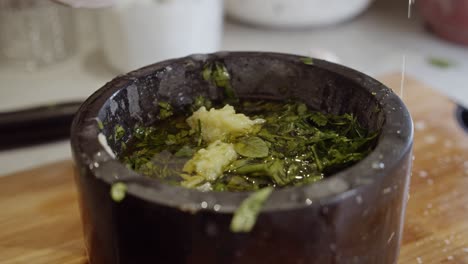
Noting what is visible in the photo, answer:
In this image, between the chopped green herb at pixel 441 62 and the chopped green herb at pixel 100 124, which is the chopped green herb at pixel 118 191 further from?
the chopped green herb at pixel 441 62

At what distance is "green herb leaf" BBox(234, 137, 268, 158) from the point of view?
0.66m

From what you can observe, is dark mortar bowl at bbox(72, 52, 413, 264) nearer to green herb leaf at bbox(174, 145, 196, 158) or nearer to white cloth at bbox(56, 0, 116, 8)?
green herb leaf at bbox(174, 145, 196, 158)

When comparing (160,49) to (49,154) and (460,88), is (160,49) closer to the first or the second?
(49,154)

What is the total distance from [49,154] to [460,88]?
2.53 feet

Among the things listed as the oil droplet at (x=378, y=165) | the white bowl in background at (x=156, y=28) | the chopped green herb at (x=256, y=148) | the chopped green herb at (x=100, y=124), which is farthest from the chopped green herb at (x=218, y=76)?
the white bowl in background at (x=156, y=28)

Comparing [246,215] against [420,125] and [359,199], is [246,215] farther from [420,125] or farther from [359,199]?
[420,125]

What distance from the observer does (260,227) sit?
20.3 inches

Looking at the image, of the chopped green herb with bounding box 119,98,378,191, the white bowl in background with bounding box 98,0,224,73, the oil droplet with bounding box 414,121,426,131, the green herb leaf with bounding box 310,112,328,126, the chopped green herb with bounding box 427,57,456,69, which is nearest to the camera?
the chopped green herb with bounding box 119,98,378,191

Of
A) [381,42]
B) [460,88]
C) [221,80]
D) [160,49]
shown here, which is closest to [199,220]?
[221,80]

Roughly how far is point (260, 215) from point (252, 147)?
169 millimetres

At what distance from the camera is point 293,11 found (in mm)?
1372

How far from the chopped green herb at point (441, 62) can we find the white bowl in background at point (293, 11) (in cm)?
21

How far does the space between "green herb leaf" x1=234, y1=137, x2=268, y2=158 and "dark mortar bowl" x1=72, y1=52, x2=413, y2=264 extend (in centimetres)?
12

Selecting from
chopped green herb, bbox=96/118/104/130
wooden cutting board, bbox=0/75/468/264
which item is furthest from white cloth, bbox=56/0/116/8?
chopped green herb, bbox=96/118/104/130
